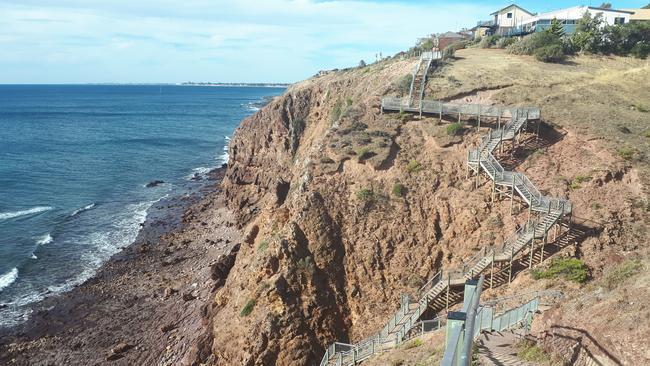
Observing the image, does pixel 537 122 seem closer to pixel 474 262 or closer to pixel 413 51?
pixel 474 262

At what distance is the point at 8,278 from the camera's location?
44.0 meters

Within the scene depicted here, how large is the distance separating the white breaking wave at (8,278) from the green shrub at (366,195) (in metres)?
32.5

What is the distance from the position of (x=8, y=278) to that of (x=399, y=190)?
35.9m

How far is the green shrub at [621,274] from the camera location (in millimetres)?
19756

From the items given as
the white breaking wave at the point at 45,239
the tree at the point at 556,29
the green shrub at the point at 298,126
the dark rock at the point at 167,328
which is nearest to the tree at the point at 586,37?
the tree at the point at 556,29

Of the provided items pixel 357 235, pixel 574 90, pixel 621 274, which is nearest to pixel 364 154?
pixel 357 235

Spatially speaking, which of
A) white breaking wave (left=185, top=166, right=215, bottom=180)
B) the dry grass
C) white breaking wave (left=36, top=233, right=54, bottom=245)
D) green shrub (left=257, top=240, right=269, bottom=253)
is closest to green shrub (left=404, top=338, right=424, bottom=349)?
green shrub (left=257, top=240, right=269, bottom=253)

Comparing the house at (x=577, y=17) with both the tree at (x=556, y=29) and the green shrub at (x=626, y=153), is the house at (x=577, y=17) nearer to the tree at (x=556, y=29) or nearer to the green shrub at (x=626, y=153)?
the tree at (x=556, y=29)

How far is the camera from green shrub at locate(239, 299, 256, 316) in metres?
29.1

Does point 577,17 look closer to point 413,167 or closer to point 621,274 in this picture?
point 413,167

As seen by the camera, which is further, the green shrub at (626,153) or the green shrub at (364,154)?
the green shrub at (364,154)

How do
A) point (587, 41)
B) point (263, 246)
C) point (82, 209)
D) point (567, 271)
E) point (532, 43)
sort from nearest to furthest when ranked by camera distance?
1. point (567, 271)
2. point (263, 246)
3. point (532, 43)
4. point (587, 41)
5. point (82, 209)

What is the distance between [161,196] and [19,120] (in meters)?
106

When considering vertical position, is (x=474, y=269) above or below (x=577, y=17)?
below
